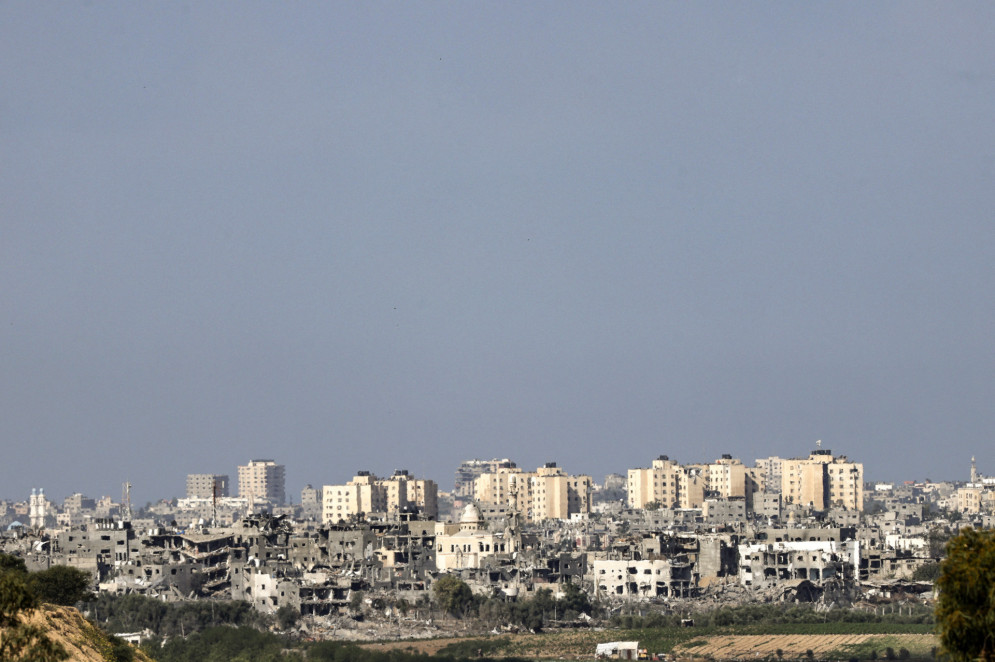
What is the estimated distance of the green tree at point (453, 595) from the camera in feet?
279

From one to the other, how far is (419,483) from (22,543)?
66051mm

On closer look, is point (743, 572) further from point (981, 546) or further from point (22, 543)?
point (981, 546)

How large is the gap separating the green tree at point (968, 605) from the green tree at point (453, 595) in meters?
61.0

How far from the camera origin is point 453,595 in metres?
85.9

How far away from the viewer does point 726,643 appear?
75938mm

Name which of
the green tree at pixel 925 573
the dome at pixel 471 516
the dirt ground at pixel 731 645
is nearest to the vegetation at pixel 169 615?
the dirt ground at pixel 731 645

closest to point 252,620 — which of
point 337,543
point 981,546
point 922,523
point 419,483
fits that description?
point 337,543

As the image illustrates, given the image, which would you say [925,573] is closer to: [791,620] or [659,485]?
[791,620]

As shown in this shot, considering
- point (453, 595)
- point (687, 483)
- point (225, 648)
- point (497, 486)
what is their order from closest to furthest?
point (225, 648), point (453, 595), point (687, 483), point (497, 486)

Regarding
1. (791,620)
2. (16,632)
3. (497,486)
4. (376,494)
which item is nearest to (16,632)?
(16,632)

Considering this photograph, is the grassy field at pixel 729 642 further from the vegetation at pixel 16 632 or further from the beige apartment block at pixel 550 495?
the beige apartment block at pixel 550 495

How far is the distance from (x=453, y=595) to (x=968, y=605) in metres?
62.3

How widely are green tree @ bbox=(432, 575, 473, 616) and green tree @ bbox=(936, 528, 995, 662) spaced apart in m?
61.0

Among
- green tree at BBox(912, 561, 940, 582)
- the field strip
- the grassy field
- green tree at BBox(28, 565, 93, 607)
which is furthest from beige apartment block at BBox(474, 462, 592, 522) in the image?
green tree at BBox(28, 565, 93, 607)
